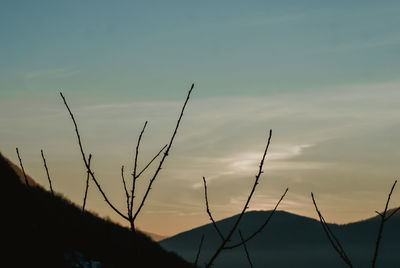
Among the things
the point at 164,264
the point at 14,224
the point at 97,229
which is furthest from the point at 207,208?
the point at 164,264

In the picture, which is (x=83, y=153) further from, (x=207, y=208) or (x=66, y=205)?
(x=66, y=205)

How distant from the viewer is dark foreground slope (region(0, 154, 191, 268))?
11.8m

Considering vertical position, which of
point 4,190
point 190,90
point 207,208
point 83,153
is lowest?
point 207,208

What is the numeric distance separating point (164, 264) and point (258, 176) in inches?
969

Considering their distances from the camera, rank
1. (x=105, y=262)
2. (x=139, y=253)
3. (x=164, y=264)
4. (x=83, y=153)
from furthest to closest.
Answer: (x=164, y=264)
(x=105, y=262)
(x=83, y=153)
(x=139, y=253)

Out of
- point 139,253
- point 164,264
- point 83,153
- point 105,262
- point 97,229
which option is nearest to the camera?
point 139,253

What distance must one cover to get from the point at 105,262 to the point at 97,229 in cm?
507

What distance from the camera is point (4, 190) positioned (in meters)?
17.8

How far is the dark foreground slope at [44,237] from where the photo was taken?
38.8 feet

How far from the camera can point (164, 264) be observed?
25.9 meters

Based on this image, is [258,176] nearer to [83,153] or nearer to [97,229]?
[83,153]

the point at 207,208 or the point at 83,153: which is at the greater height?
the point at 83,153

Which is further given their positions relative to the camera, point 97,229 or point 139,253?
point 97,229

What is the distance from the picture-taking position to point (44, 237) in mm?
5070
